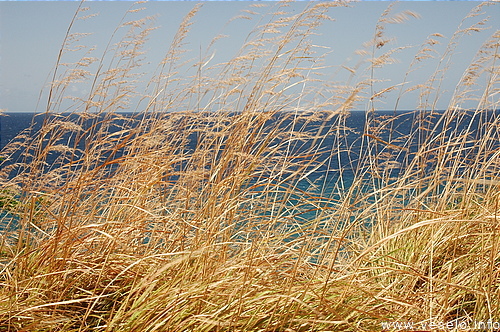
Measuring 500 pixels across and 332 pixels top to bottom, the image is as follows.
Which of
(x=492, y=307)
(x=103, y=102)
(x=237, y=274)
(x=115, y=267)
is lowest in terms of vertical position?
(x=492, y=307)

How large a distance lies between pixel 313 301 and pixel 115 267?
0.88 meters

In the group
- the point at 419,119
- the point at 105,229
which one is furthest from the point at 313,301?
the point at 419,119

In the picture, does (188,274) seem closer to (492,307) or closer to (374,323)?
(374,323)

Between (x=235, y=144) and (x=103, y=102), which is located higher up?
(x=103, y=102)

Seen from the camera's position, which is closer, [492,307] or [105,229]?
[492,307]

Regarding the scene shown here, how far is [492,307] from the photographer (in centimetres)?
180

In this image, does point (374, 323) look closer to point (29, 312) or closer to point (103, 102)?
point (29, 312)

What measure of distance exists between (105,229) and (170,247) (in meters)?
0.32

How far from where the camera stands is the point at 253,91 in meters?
2.28

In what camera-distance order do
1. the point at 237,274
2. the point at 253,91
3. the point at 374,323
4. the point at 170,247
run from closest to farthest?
the point at 374,323
the point at 237,274
the point at 170,247
the point at 253,91

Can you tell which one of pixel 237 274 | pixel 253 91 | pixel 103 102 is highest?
pixel 103 102

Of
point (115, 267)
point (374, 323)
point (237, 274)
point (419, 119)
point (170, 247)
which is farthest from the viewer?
point (419, 119)

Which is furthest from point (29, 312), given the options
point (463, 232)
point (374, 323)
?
point (463, 232)

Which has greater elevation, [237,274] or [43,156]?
[43,156]
